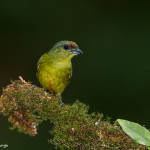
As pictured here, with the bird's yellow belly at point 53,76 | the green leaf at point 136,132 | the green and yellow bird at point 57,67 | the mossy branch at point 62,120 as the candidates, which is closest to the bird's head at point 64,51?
the green and yellow bird at point 57,67

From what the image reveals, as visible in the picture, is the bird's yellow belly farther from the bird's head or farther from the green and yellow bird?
the bird's head

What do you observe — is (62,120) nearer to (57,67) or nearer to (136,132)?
(136,132)

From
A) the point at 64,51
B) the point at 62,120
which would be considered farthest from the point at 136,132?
the point at 64,51

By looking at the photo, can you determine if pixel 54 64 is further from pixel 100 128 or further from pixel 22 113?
pixel 100 128

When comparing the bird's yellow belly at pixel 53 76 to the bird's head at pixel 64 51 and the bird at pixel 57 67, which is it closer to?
the bird at pixel 57 67

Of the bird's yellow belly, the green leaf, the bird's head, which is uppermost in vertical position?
the bird's head

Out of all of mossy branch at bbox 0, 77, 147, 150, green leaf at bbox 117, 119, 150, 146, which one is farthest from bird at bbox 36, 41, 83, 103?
green leaf at bbox 117, 119, 150, 146

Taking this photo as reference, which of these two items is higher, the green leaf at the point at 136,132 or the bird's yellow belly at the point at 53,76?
the bird's yellow belly at the point at 53,76

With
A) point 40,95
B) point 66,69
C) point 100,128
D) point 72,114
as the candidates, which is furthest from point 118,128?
point 66,69
